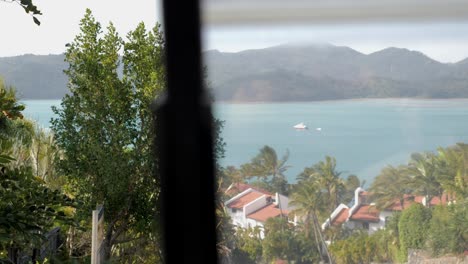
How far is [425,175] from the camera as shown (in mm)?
1289

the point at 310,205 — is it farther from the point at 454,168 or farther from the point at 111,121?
the point at 111,121

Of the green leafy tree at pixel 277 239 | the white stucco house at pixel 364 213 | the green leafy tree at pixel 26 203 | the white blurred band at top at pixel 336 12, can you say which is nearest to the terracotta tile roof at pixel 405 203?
the white stucco house at pixel 364 213

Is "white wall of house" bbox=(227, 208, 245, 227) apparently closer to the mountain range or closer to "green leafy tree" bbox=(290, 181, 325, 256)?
"green leafy tree" bbox=(290, 181, 325, 256)

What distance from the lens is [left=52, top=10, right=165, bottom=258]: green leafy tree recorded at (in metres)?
3.63

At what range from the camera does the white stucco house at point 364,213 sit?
1.29m

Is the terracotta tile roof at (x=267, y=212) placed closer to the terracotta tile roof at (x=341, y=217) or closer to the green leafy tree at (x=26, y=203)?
the terracotta tile roof at (x=341, y=217)

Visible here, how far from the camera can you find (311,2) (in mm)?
1192

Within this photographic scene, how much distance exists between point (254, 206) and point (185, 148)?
22 cm

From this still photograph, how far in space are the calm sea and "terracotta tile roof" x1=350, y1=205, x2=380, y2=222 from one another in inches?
2.3

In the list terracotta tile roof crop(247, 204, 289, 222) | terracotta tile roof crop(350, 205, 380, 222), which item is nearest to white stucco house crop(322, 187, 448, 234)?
terracotta tile roof crop(350, 205, 380, 222)

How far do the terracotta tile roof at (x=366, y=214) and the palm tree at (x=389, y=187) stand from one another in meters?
0.02

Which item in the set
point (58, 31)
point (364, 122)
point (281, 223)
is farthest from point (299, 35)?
point (58, 31)

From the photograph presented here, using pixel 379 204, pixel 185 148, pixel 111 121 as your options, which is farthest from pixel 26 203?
pixel 111 121

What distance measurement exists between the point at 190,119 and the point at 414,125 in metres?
0.45
